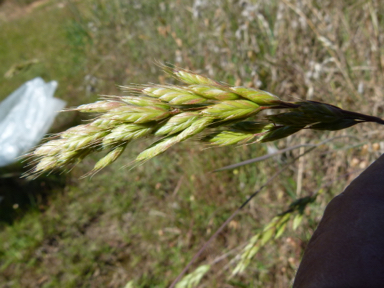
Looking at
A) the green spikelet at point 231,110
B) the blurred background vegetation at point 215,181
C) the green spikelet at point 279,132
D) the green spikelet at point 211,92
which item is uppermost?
the green spikelet at point 211,92

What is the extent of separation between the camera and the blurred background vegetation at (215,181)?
192 cm

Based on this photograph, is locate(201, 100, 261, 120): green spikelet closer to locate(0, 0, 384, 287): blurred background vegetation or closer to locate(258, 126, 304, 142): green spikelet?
locate(258, 126, 304, 142): green spikelet

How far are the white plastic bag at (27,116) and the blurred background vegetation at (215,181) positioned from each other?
1.60 feet

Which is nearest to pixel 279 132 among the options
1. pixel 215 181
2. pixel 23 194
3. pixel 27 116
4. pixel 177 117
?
pixel 177 117

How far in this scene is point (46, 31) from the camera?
734 cm

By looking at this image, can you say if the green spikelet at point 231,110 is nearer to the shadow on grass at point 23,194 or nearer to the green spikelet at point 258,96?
the green spikelet at point 258,96

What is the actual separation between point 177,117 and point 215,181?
172 cm

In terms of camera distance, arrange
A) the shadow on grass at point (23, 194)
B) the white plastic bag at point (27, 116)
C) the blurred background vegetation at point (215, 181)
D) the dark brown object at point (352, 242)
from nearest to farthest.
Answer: the dark brown object at point (352, 242) < the blurred background vegetation at point (215, 181) < the shadow on grass at point (23, 194) < the white plastic bag at point (27, 116)

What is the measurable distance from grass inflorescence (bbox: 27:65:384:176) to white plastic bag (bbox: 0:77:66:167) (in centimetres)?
325

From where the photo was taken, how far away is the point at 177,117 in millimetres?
739

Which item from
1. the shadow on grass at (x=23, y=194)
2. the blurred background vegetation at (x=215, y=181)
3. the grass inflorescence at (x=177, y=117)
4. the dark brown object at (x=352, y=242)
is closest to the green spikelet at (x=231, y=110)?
the grass inflorescence at (x=177, y=117)

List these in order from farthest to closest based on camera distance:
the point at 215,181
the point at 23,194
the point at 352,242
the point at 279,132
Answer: the point at 23,194 < the point at 215,181 < the point at 279,132 < the point at 352,242

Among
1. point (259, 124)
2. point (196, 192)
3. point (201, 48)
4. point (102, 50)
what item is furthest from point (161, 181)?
point (102, 50)

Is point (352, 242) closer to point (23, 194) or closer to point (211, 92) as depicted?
point (211, 92)
